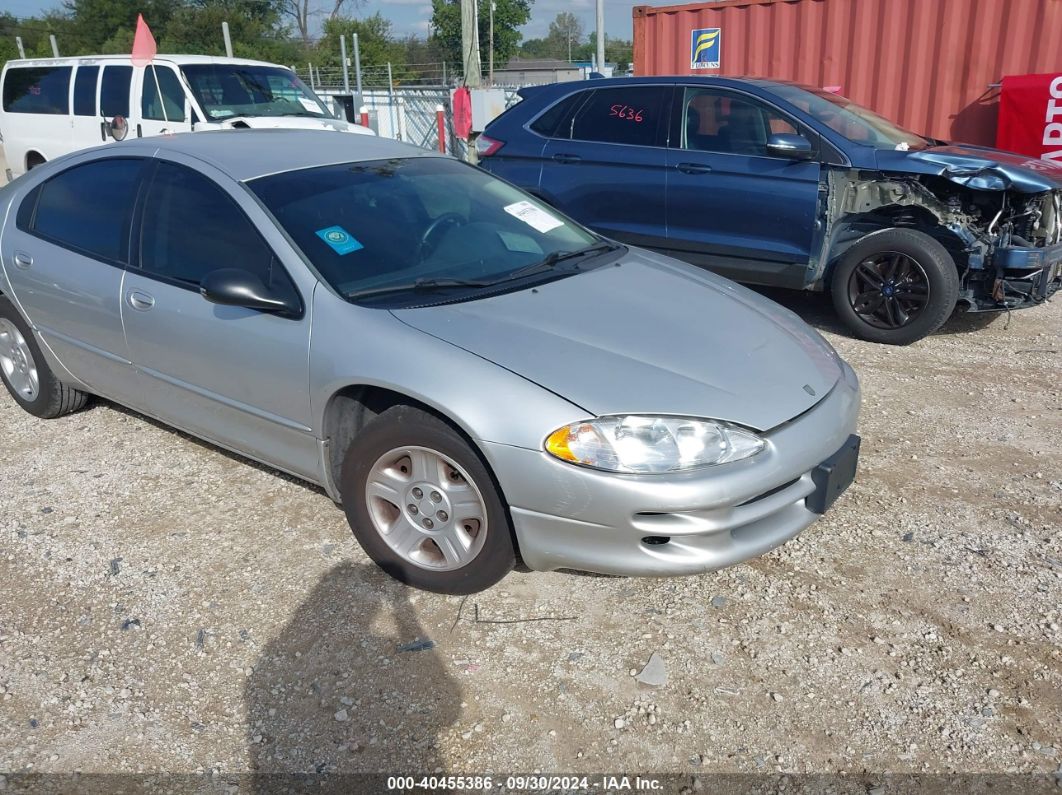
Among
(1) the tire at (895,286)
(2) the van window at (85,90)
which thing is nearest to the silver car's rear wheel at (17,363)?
(1) the tire at (895,286)

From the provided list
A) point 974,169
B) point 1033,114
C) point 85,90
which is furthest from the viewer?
point 85,90

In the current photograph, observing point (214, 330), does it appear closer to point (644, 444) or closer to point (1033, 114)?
point (644, 444)

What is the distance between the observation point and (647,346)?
3023 mm

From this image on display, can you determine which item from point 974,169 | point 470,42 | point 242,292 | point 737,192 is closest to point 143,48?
point 470,42

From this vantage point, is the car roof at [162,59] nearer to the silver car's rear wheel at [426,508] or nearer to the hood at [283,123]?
the hood at [283,123]

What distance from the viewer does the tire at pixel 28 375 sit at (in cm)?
448

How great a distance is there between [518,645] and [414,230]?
→ 1.67 metres

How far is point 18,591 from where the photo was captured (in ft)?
10.6

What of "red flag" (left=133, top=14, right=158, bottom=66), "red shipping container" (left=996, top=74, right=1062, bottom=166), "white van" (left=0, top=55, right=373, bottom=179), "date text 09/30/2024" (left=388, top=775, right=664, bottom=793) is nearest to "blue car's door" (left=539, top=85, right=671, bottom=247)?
"red shipping container" (left=996, top=74, right=1062, bottom=166)

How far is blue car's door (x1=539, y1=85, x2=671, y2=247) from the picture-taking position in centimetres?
635

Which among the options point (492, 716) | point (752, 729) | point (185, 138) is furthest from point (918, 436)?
point (185, 138)

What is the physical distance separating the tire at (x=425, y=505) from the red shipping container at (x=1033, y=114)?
7.65 metres

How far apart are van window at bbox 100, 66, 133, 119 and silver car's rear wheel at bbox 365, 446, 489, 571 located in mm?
8986

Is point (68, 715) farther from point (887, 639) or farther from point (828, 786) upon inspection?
point (887, 639)
